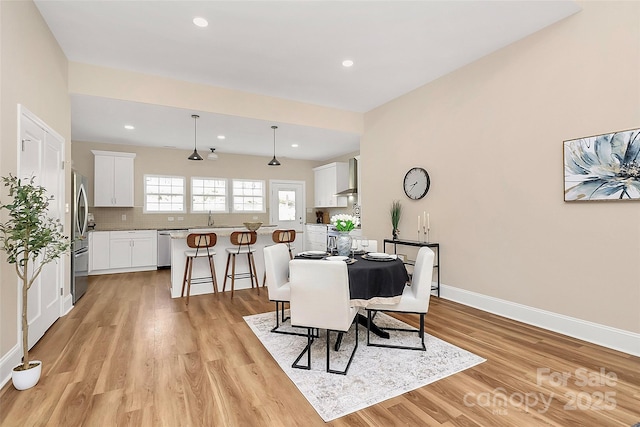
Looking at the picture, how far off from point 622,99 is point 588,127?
300 mm

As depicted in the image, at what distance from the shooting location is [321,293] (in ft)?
7.45

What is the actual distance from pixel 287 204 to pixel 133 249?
398cm

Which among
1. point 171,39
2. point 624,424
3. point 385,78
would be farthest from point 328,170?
point 624,424

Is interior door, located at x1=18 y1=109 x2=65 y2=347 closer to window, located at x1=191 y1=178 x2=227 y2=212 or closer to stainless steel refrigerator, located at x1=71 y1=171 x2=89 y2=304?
stainless steel refrigerator, located at x1=71 y1=171 x2=89 y2=304

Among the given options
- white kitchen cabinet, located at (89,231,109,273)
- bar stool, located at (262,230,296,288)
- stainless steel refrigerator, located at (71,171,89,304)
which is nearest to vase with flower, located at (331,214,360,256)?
bar stool, located at (262,230,296,288)

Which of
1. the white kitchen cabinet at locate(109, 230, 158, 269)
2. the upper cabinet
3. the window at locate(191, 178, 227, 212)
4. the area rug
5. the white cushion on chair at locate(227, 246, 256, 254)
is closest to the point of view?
the area rug

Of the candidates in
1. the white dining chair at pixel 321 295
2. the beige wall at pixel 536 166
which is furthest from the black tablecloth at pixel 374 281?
the beige wall at pixel 536 166

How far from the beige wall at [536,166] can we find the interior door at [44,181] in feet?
14.4

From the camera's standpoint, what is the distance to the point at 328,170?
8.34 metres

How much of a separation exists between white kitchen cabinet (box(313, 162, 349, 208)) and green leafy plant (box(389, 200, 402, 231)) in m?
2.98

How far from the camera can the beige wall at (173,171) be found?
6684mm

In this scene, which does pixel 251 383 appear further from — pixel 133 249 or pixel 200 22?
pixel 133 249

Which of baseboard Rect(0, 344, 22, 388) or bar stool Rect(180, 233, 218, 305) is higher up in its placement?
bar stool Rect(180, 233, 218, 305)

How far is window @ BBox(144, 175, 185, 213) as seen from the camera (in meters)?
7.23
